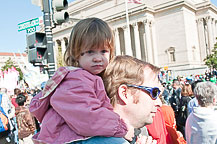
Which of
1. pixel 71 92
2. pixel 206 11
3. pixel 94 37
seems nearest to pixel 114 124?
pixel 71 92

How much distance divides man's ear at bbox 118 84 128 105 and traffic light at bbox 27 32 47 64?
5062 mm

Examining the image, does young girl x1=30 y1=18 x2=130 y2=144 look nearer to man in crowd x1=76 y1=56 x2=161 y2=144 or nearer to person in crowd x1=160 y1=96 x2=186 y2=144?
man in crowd x1=76 y1=56 x2=161 y2=144

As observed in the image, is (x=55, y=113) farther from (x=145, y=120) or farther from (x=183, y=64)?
(x=183, y=64)

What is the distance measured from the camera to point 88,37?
1846mm

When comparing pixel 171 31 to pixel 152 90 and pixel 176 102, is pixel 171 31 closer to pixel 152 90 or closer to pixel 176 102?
pixel 176 102

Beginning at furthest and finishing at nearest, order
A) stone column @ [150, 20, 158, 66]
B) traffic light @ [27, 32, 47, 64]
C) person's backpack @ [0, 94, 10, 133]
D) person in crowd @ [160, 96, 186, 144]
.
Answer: stone column @ [150, 20, 158, 66]
traffic light @ [27, 32, 47, 64]
person's backpack @ [0, 94, 10, 133]
person in crowd @ [160, 96, 186, 144]

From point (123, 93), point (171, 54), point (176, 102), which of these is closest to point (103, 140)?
point (123, 93)

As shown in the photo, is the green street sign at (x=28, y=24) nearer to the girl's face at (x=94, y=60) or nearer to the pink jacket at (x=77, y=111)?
the girl's face at (x=94, y=60)

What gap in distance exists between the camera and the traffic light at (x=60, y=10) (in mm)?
5983

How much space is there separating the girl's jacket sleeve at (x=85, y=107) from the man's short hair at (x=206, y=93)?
2.72 m

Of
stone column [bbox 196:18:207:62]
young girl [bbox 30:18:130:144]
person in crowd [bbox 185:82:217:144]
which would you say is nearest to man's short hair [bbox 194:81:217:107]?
person in crowd [bbox 185:82:217:144]

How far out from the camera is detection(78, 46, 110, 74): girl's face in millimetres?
1850

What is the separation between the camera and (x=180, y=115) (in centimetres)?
801

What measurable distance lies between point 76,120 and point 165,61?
46.2 meters
